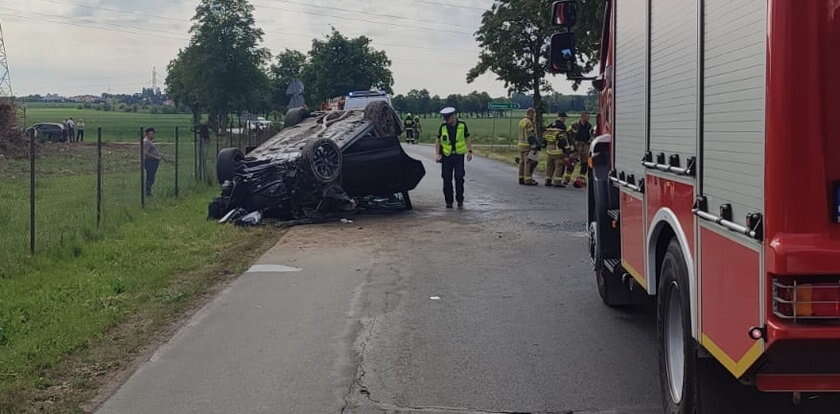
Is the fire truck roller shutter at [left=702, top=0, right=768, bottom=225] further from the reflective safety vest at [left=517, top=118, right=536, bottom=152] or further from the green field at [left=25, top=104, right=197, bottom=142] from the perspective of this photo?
the green field at [left=25, top=104, right=197, bottom=142]

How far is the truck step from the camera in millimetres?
7996

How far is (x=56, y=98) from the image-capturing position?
116 metres

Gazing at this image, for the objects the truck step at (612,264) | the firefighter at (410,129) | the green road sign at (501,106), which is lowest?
the truck step at (612,264)

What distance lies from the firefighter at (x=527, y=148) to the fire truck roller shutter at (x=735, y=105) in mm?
19238

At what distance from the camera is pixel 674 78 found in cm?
543

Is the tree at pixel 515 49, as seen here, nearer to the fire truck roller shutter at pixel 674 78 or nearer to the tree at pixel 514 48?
the tree at pixel 514 48

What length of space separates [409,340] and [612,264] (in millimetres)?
1691

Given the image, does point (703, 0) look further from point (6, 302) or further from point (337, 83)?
point (337, 83)

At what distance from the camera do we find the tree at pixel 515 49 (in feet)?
139

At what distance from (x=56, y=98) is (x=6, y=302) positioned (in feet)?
371

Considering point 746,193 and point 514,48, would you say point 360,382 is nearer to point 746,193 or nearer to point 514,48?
point 746,193

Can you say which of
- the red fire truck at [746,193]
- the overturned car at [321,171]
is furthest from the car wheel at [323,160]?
the red fire truck at [746,193]

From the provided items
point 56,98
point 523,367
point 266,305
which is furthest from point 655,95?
point 56,98

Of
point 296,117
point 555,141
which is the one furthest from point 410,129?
point 296,117
